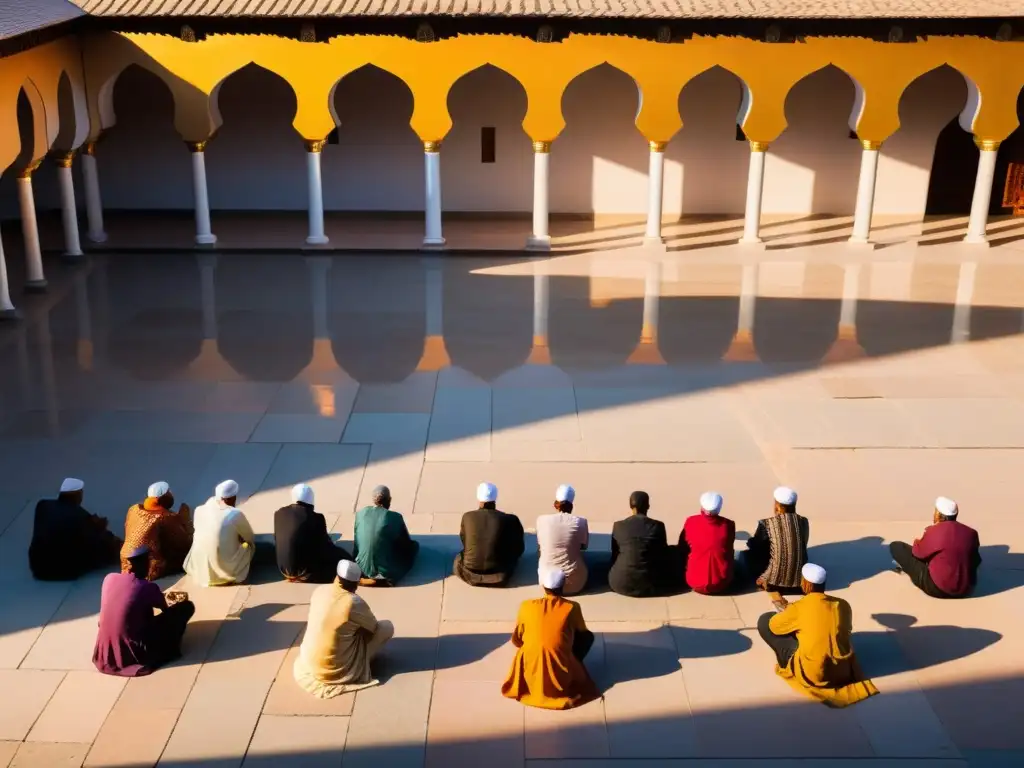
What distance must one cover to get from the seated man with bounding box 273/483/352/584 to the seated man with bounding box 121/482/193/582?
2.55 feet

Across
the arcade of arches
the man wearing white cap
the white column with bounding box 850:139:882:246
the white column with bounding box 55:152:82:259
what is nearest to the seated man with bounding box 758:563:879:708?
the man wearing white cap

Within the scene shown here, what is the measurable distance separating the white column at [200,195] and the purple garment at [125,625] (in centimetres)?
Answer: 1264

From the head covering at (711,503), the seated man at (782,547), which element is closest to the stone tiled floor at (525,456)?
the seated man at (782,547)

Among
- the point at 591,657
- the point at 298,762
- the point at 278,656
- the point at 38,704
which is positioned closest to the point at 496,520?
the point at 591,657

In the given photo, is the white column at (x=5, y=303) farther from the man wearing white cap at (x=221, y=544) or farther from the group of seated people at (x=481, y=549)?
the man wearing white cap at (x=221, y=544)

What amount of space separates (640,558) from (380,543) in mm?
1909

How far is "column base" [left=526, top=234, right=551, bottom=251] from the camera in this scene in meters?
19.4

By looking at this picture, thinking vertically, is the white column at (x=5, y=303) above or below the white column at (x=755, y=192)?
below

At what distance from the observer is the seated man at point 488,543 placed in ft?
28.3

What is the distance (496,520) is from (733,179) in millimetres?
14849

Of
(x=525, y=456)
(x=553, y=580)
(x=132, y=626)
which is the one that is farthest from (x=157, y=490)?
(x=525, y=456)

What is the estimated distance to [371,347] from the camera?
14617mm

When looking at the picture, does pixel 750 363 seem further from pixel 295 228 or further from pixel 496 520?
pixel 295 228

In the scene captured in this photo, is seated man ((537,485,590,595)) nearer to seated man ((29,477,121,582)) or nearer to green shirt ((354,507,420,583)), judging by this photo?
green shirt ((354,507,420,583))
